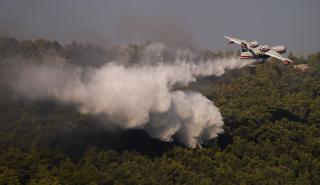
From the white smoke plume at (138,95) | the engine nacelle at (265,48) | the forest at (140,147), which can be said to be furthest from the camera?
the engine nacelle at (265,48)

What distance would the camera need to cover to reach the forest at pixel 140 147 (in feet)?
253

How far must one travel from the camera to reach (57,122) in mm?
91125

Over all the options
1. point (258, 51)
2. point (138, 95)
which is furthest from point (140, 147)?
point (258, 51)

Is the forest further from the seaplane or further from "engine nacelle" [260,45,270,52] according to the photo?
"engine nacelle" [260,45,270,52]

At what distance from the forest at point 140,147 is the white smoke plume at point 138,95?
6.85ft

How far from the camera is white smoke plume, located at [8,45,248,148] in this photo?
81688 millimetres

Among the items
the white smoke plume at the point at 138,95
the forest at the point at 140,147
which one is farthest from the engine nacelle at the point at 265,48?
the forest at the point at 140,147

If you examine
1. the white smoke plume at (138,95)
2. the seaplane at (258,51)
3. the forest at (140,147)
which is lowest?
the forest at (140,147)

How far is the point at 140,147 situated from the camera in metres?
85.8

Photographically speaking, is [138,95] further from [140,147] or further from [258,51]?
[258,51]

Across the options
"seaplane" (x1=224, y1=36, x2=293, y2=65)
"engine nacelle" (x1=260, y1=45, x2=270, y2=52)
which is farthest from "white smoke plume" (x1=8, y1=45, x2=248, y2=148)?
"engine nacelle" (x1=260, y1=45, x2=270, y2=52)

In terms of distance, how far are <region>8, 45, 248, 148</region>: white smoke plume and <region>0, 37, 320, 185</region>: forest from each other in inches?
82.2

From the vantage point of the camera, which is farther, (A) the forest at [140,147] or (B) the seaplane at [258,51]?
(B) the seaplane at [258,51]

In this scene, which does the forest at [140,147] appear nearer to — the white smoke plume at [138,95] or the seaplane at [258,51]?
the white smoke plume at [138,95]
